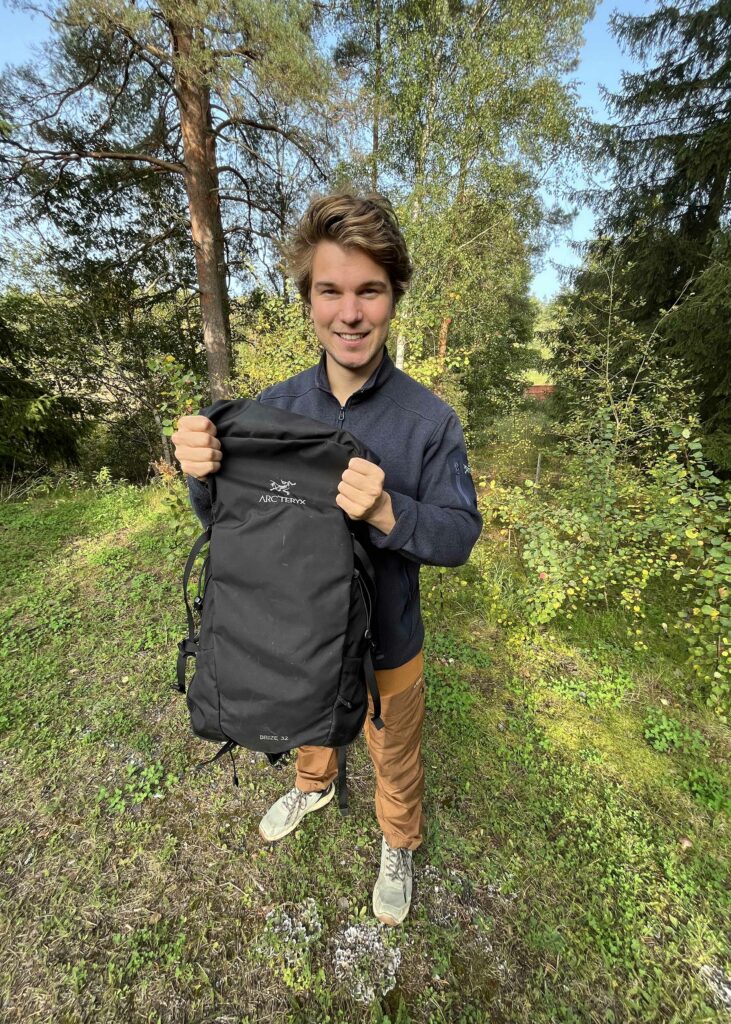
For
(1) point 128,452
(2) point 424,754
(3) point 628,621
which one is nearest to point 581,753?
(2) point 424,754

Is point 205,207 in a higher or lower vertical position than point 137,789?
higher

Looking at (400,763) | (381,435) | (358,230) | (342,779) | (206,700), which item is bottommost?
(400,763)

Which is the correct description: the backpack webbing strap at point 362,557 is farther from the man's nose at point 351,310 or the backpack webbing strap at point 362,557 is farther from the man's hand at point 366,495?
the man's nose at point 351,310

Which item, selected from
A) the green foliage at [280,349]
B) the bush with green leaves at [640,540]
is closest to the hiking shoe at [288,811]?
the bush with green leaves at [640,540]

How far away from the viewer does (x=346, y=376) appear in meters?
1.45

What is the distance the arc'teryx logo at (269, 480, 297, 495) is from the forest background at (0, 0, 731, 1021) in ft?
8.04

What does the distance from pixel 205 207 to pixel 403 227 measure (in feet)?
11.5

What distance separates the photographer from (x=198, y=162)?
695cm

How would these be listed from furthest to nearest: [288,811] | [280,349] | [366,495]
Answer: [280,349] → [288,811] → [366,495]

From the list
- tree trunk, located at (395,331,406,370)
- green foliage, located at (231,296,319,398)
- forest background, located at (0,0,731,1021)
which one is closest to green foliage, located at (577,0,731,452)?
forest background, located at (0,0,731,1021)

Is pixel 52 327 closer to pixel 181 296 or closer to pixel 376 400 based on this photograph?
pixel 181 296

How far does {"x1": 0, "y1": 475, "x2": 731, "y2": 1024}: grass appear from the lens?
1.61 m

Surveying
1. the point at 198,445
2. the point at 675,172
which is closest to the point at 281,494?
the point at 198,445

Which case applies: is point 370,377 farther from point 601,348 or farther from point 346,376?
point 601,348
